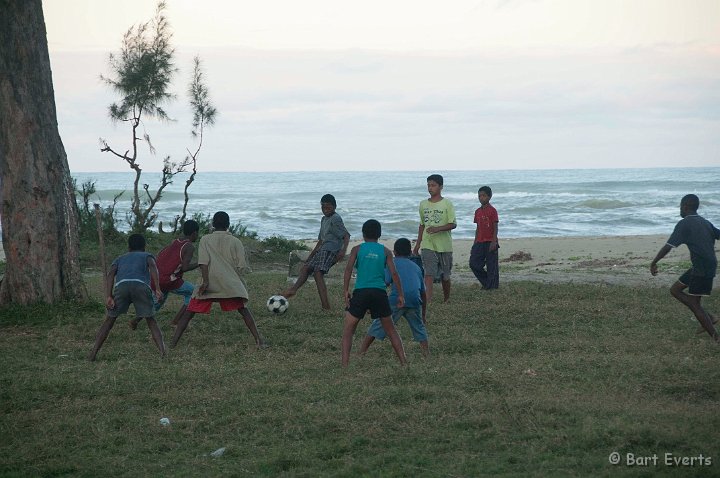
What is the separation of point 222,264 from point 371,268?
2.17 metres

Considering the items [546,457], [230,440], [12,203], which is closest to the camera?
[546,457]

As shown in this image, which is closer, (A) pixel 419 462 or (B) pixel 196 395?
(A) pixel 419 462

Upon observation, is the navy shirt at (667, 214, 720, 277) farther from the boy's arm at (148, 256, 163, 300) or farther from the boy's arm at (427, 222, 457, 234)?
the boy's arm at (148, 256, 163, 300)

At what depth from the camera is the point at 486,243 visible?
1411cm

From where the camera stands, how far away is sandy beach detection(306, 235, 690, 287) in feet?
53.5

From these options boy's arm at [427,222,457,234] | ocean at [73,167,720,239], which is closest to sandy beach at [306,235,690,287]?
boy's arm at [427,222,457,234]

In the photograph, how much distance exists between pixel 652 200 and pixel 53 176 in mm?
45532

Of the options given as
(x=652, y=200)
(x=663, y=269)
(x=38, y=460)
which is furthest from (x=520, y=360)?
(x=652, y=200)

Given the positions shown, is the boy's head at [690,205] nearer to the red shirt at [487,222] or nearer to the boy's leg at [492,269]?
the red shirt at [487,222]

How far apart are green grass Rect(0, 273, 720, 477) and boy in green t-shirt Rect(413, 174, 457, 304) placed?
1.33 m

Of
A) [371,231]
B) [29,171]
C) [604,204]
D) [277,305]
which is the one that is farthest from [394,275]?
[604,204]

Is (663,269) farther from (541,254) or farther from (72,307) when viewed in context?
(72,307)

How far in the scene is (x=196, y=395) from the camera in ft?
24.9

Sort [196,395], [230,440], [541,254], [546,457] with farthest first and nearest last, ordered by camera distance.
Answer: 1. [541,254]
2. [196,395]
3. [230,440]
4. [546,457]
